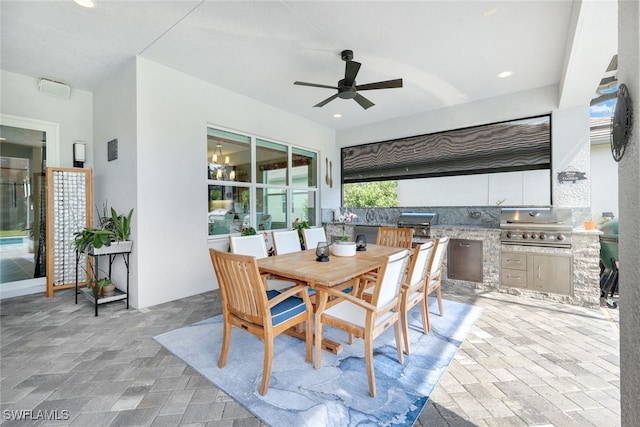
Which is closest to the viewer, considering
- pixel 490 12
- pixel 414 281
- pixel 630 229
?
pixel 630 229

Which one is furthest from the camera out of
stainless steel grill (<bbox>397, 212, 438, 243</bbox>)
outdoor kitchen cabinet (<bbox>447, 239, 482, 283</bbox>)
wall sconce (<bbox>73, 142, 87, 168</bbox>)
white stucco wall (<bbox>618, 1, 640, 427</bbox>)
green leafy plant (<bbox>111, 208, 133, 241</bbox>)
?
stainless steel grill (<bbox>397, 212, 438, 243</bbox>)

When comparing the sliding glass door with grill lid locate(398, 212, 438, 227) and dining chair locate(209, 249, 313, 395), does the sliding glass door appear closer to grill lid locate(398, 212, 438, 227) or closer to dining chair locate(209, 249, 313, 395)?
dining chair locate(209, 249, 313, 395)

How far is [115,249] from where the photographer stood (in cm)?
330

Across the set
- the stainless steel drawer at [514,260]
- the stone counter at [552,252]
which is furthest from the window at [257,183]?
the stainless steel drawer at [514,260]

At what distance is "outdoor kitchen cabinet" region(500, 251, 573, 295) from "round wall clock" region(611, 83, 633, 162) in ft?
10.3

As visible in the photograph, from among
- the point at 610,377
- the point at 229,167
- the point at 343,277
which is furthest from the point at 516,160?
the point at 229,167

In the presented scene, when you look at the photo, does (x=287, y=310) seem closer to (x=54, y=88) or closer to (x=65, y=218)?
(x=65, y=218)

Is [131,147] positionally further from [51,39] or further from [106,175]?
[51,39]

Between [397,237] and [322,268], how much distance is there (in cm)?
191

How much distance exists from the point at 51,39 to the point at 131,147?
1.24m

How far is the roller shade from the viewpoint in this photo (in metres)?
4.33

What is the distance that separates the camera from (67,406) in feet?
5.79

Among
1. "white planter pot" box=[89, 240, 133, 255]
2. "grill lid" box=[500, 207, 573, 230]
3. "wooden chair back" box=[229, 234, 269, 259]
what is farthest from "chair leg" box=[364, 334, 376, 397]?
"grill lid" box=[500, 207, 573, 230]

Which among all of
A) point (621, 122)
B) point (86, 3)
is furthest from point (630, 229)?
point (86, 3)
